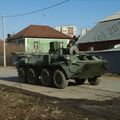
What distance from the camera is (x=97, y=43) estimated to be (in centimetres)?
4603

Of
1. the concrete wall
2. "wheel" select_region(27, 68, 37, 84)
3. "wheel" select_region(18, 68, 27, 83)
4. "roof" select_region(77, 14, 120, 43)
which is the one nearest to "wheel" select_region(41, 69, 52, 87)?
"wheel" select_region(27, 68, 37, 84)

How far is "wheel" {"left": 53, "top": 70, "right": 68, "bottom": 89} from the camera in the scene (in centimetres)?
1902

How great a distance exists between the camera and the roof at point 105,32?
43469 millimetres

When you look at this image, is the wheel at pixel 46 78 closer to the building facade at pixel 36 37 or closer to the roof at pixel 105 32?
the roof at pixel 105 32

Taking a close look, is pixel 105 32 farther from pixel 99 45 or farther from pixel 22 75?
pixel 22 75

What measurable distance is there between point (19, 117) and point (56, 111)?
125 cm

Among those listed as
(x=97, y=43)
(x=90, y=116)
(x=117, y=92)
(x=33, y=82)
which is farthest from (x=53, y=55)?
(x=97, y=43)

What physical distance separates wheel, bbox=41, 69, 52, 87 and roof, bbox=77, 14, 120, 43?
2207cm

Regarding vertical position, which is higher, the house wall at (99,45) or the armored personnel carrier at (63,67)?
the house wall at (99,45)

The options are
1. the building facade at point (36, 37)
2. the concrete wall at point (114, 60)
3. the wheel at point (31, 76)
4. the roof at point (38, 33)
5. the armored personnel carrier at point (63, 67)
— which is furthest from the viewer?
the roof at point (38, 33)

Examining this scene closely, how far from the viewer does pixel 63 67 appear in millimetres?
18781

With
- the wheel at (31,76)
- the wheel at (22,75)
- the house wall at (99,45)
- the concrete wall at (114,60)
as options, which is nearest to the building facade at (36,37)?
the house wall at (99,45)

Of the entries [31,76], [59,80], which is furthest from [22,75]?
[59,80]

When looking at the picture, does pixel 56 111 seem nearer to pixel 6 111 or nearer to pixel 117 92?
pixel 6 111
